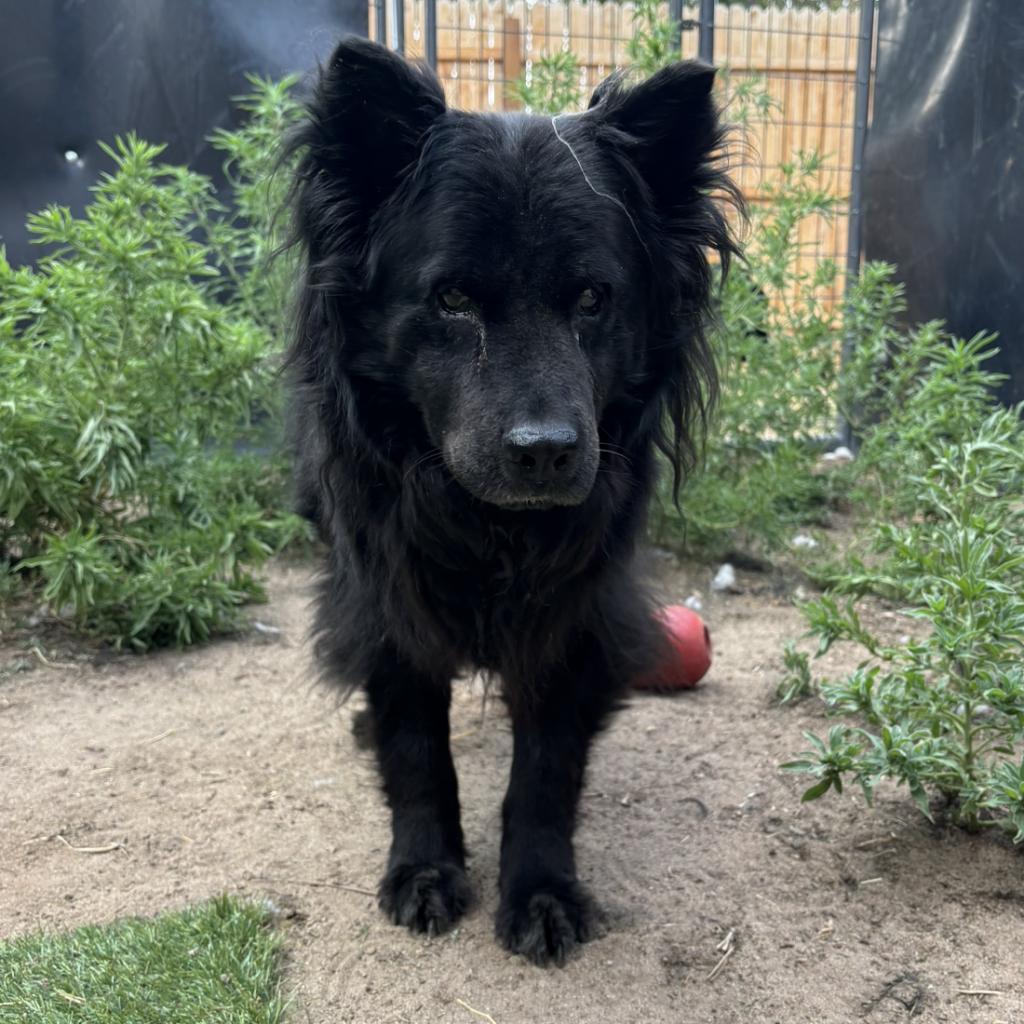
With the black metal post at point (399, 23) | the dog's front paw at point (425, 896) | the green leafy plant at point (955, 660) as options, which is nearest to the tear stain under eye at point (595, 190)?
the green leafy plant at point (955, 660)

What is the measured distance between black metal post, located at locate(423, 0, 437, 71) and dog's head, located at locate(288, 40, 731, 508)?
3605 millimetres

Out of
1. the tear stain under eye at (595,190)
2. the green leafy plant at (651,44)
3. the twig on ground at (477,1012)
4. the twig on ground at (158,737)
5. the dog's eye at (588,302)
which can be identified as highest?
the green leafy plant at (651,44)

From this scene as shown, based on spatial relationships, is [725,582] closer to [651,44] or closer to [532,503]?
[651,44]

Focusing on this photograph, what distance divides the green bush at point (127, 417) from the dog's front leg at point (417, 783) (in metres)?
1.58

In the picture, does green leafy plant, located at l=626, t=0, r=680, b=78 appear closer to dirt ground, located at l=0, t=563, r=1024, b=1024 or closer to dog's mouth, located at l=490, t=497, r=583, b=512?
dirt ground, located at l=0, t=563, r=1024, b=1024

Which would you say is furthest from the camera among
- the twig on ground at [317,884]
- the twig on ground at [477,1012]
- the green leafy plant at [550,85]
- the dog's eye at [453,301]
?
the green leafy plant at [550,85]

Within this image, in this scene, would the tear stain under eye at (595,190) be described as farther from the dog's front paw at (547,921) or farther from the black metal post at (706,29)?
the black metal post at (706,29)

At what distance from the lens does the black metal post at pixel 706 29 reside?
5.82m

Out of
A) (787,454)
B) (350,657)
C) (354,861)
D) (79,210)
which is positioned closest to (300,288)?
(350,657)

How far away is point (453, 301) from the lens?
228 centimetres

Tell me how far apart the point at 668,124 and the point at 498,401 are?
0.84 metres

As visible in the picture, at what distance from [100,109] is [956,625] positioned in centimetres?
541

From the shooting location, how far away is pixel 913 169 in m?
6.45

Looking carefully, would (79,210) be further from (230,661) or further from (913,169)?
(913,169)
